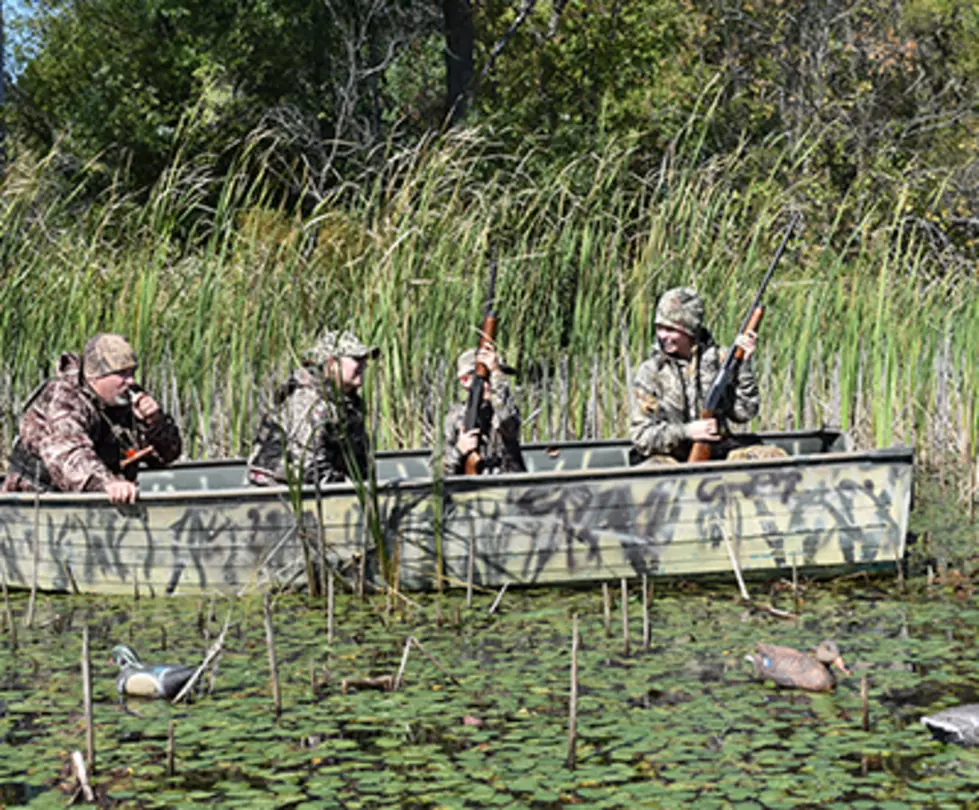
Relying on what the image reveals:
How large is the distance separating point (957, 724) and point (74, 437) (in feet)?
15.6

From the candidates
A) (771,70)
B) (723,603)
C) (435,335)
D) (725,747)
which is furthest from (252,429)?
(771,70)

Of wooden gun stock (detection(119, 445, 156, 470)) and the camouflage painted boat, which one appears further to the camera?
wooden gun stock (detection(119, 445, 156, 470))

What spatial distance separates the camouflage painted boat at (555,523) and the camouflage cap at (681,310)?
0.92 metres

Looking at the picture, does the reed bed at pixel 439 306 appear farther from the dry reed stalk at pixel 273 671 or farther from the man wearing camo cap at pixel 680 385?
the dry reed stalk at pixel 273 671

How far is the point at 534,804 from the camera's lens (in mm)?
4777

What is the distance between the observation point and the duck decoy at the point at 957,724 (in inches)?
204

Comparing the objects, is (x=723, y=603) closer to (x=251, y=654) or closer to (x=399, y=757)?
(x=251, y=654)

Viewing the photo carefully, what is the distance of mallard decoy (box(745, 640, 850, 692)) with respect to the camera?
5.89m

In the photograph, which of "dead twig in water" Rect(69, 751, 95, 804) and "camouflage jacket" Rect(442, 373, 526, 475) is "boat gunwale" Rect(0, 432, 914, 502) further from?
"dead twig in water" Rect(69, 751, 95, 804)

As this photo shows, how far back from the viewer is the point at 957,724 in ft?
17.0

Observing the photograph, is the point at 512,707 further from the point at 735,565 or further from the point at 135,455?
the point at 135,455

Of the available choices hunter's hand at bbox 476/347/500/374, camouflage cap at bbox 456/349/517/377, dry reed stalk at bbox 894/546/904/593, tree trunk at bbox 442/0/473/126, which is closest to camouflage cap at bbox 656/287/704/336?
hunter's hand at bbox 476/347/500/374

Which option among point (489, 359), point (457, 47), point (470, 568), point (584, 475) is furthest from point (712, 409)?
point (457, 47)

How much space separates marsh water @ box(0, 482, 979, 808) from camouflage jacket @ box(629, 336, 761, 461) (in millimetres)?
977
